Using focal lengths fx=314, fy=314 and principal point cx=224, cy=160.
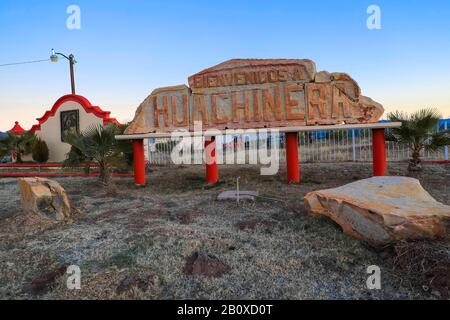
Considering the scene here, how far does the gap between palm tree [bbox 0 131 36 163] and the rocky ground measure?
12.6 metres

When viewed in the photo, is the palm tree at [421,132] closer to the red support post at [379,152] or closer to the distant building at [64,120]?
the red support post at [379,152]

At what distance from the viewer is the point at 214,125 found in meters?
8.41

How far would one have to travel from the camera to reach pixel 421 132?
8352 millimetres

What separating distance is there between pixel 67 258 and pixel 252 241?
89.1 inches

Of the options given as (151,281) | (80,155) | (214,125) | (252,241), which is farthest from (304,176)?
(151,281)

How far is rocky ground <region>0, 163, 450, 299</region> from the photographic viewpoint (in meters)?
2.93

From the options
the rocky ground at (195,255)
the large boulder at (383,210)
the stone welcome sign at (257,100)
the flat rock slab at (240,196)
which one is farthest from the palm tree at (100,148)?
the large boulder at (383,210)

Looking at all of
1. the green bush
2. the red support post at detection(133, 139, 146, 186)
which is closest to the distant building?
the green bush

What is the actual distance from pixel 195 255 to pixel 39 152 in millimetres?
15920

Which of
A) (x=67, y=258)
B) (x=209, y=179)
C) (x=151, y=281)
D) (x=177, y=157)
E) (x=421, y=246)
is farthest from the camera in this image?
(x=177, y=157)

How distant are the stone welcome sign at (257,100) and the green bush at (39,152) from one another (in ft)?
33.9

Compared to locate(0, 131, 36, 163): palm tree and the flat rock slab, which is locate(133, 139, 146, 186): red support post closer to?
the flat rock slab

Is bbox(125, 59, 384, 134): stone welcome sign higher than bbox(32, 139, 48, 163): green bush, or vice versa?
bbox(125, 59, 384, 134): stone welcome sign
